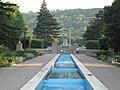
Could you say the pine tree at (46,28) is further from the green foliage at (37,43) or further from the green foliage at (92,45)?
the green foliage at (92,45)

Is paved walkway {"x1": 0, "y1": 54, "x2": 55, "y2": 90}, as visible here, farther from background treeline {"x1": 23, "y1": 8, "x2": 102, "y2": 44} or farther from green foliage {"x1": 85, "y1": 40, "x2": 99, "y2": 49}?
background treeline {"x1": 23, "y1": 8, "x2": 102, "y2": 44}

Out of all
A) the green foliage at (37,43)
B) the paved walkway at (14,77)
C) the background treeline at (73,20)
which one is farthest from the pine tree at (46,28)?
the paved walkway at (14,77)

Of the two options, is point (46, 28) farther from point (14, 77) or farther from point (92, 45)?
point (14, 77)

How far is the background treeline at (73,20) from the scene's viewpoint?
102m

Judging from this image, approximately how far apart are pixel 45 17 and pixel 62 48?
39.8 feet

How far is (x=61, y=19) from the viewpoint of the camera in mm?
113438

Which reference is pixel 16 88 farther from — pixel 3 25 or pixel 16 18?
pixel 16 18

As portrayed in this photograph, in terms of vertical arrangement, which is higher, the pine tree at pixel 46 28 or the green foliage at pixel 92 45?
the pine tree at pixel 46 28

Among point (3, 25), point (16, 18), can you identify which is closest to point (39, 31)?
point (16, 18)

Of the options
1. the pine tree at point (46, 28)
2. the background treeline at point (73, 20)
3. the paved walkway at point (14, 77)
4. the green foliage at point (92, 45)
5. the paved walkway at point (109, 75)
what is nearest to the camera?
the paved walkway at point (14, 77)

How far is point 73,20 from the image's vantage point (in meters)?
112

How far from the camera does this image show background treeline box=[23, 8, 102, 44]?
102m

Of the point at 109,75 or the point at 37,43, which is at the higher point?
the point at 37,43

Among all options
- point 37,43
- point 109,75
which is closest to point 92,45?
point 37,43
